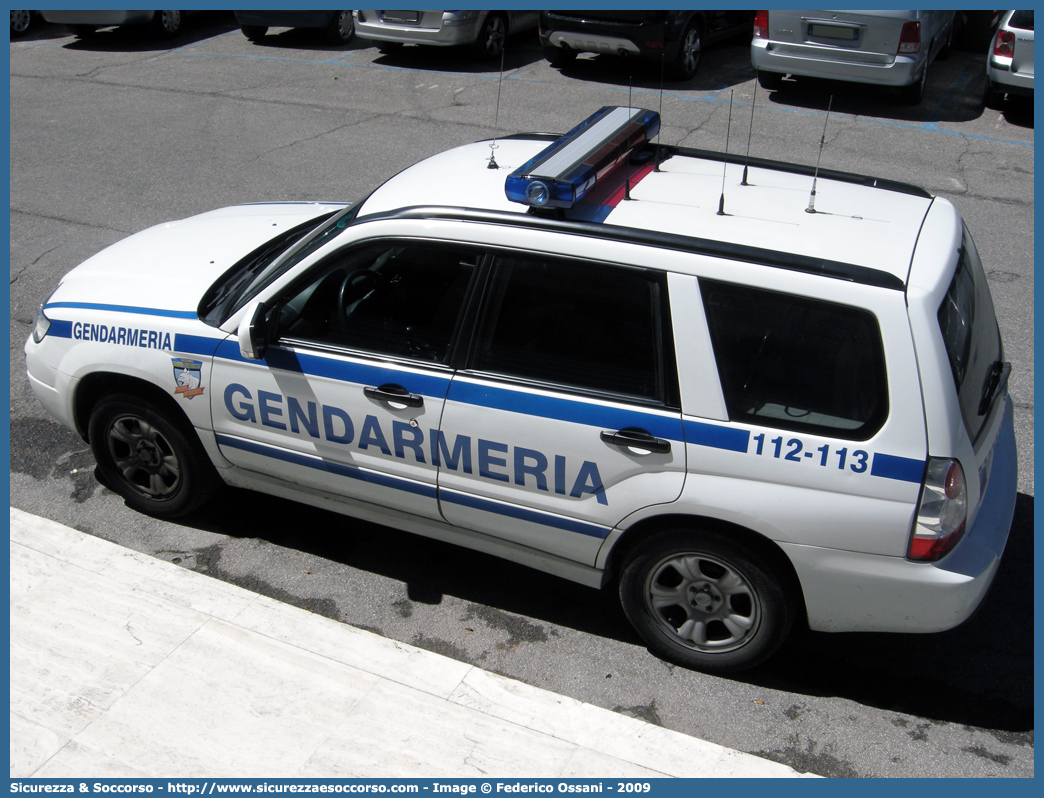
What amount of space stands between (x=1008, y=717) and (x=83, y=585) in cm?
395

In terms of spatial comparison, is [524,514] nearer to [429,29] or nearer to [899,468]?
[899,468]

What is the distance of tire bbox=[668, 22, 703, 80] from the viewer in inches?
482

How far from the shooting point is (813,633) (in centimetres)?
402

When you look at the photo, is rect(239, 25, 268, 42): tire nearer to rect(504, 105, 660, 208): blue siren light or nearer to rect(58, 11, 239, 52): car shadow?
rect(58, 11, 239, 52): car shadow

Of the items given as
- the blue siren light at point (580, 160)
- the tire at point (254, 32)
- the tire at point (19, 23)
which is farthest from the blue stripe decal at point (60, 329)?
the tire at point (19, 23)

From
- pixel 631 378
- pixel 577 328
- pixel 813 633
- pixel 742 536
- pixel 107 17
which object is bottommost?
pixel 813 633

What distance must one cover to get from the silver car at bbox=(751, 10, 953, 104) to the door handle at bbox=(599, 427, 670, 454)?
8.93 metres

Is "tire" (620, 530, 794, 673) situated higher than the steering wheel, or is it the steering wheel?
the steering wheel

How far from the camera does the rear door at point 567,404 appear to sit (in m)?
3.38

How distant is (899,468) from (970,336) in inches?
26.4

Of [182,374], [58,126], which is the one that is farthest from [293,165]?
[182,374]

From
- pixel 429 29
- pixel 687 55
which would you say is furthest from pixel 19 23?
pixel 687 55

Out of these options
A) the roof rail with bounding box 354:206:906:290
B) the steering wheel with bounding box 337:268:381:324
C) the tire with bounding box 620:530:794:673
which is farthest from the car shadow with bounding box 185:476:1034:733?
the roof rail with bounding box 354:206:906:290
